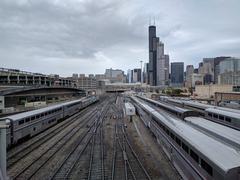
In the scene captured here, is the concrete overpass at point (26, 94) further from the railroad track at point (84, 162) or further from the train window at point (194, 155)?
the train window at point (194, 155)

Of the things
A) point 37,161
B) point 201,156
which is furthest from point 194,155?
point 37,161

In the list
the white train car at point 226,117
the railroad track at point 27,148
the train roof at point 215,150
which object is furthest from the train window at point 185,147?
the railroad track at point 27,148

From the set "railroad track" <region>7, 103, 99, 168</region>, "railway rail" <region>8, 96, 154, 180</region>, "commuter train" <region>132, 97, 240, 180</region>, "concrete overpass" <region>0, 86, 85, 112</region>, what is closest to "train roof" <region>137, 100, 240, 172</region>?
"commuter train" <region>132, 97, 240, 180</region>

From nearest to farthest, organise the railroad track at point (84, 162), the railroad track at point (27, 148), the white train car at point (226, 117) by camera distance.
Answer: the railroad track at point (84, 162)
the railroad track at point (27, 148)
the white train car at point (226, 117)

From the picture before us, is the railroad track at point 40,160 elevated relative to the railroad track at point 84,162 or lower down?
elevated

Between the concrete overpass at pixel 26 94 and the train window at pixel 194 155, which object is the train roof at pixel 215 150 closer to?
the train window at pixel 194 155

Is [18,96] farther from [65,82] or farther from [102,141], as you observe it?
[65,82]

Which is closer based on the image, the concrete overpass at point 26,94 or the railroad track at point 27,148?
the railroad track at point 27,148

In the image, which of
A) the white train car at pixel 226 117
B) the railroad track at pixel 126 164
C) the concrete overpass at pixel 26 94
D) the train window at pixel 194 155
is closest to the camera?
the train window at pixel 194 155

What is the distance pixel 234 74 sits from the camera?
13862cm

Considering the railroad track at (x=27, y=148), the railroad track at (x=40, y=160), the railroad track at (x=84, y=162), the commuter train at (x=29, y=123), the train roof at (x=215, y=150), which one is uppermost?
the train roof at (x=215, y=150)

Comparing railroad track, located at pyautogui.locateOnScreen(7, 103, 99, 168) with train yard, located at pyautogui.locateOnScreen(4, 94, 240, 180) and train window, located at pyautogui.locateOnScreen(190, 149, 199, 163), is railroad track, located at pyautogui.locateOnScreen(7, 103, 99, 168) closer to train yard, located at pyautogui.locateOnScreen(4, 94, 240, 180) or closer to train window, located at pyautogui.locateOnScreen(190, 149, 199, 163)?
train yard, located at pyautogui.locateOnScreen(4, 94, 240, 180)

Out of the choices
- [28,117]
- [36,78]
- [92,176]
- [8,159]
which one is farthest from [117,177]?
[36,78]

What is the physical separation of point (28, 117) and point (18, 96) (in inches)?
1739
